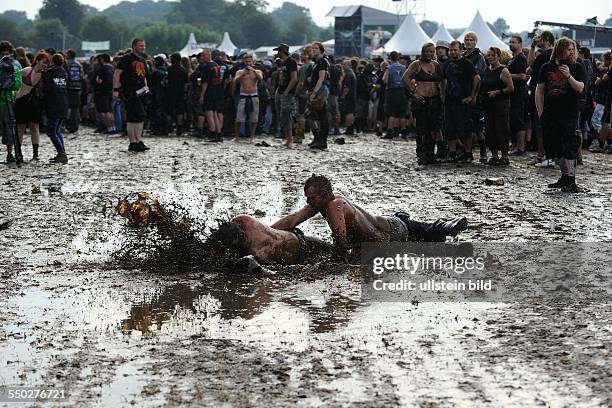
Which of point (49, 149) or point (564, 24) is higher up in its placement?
point (564, 24)

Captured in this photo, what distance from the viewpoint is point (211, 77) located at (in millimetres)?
21344

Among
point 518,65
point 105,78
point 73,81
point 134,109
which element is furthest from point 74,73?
point 518,65

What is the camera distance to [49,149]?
64.2ft

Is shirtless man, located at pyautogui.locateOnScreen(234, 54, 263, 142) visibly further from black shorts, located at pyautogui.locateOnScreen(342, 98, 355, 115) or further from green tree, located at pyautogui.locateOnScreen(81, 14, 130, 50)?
green tree, located at pyautogui.locateOnScreen(81, 14, 130, 50)

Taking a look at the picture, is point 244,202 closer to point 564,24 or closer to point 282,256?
point 282,256

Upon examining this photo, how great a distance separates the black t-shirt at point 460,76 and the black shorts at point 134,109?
5.63 m

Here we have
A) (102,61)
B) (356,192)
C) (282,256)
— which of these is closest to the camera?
(282,256)

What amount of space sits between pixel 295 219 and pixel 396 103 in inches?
544

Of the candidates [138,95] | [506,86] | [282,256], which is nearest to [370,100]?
[138,95]

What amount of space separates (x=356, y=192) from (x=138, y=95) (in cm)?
634

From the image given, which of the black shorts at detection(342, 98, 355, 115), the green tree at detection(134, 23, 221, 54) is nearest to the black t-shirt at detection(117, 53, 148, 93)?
the black shorts at detection(342, 98, 355, 115)

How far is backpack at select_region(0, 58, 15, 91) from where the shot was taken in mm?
15414

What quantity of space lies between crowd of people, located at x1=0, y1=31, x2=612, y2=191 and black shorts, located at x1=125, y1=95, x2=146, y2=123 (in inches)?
0.9

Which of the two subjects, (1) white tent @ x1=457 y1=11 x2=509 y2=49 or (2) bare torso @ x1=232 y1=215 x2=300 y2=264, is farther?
(1) white tent @ x1=457 y1=11 x2=509 y2=49
